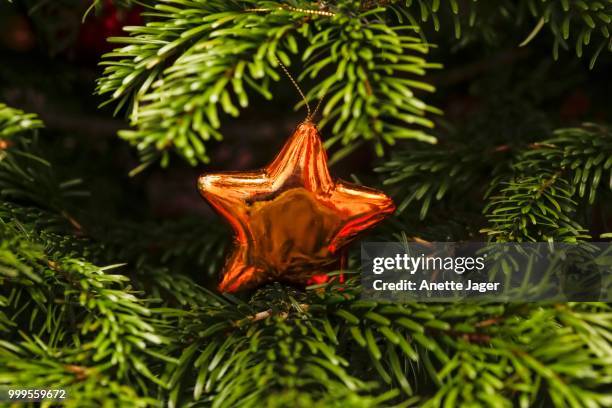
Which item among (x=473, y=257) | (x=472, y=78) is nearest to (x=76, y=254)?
(x=473, y=257)

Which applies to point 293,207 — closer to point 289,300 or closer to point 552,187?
point 289,300

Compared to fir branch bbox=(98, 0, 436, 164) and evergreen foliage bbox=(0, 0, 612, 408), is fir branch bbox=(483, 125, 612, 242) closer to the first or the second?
evergreen foliage bbox=(0, 0, 612, 408)

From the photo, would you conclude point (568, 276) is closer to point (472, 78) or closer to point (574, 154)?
point (574, 154)

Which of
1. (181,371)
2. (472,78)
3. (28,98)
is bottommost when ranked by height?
(181,371)

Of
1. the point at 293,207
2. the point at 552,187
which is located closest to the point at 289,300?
the point at 293,207

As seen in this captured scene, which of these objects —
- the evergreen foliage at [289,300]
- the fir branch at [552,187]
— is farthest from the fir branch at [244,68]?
the fir branch at [552,187]

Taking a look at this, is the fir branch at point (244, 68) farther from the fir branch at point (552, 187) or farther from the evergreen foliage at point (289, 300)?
the fir branch at point (552, 187)
